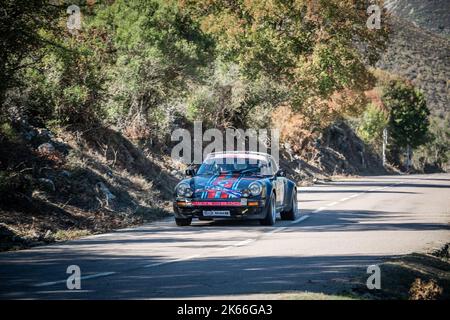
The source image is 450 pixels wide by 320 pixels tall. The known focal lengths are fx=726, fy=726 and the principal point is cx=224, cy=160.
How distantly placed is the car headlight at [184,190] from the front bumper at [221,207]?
0.39 ft

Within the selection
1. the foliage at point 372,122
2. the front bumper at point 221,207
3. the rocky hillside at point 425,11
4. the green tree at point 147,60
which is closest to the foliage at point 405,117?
the foliage at point 372,122

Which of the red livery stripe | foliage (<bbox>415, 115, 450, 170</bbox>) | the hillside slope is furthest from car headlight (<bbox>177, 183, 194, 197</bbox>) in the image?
foliage (<bbox>415, 115, 450, 170</bbox>)

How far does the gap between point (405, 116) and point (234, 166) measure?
74987 mm

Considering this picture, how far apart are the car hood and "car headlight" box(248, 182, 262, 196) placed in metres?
0.09

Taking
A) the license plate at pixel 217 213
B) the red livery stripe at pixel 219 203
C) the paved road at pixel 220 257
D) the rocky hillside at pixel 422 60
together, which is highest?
the rocky hillside at pixel 422 60

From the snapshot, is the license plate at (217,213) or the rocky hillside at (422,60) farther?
the rocky hillside at (422,60)

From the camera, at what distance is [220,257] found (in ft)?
36.0

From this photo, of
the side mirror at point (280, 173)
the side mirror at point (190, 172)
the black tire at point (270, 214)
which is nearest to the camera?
the black tire at point (270, 214)

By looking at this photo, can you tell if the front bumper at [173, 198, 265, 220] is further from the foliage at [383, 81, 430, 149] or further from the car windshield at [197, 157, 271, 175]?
the foliage at [383, 81, 430, 149]

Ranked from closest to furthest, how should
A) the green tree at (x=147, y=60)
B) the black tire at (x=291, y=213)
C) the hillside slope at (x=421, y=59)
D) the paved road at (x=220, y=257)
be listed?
the paved road at (x=220, y=257) < the black tire at (x=291, y=213) < the green tree at (x=147, y=60) < the hillside slope at (x=421, y=59)

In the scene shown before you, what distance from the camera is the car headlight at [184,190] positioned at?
50.9ft

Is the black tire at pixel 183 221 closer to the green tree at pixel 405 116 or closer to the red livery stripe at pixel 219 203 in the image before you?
the red livery stripe at pixel 219 203

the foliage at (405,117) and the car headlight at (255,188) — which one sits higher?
the foliage at (405,117)

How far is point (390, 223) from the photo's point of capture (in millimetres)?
16953
